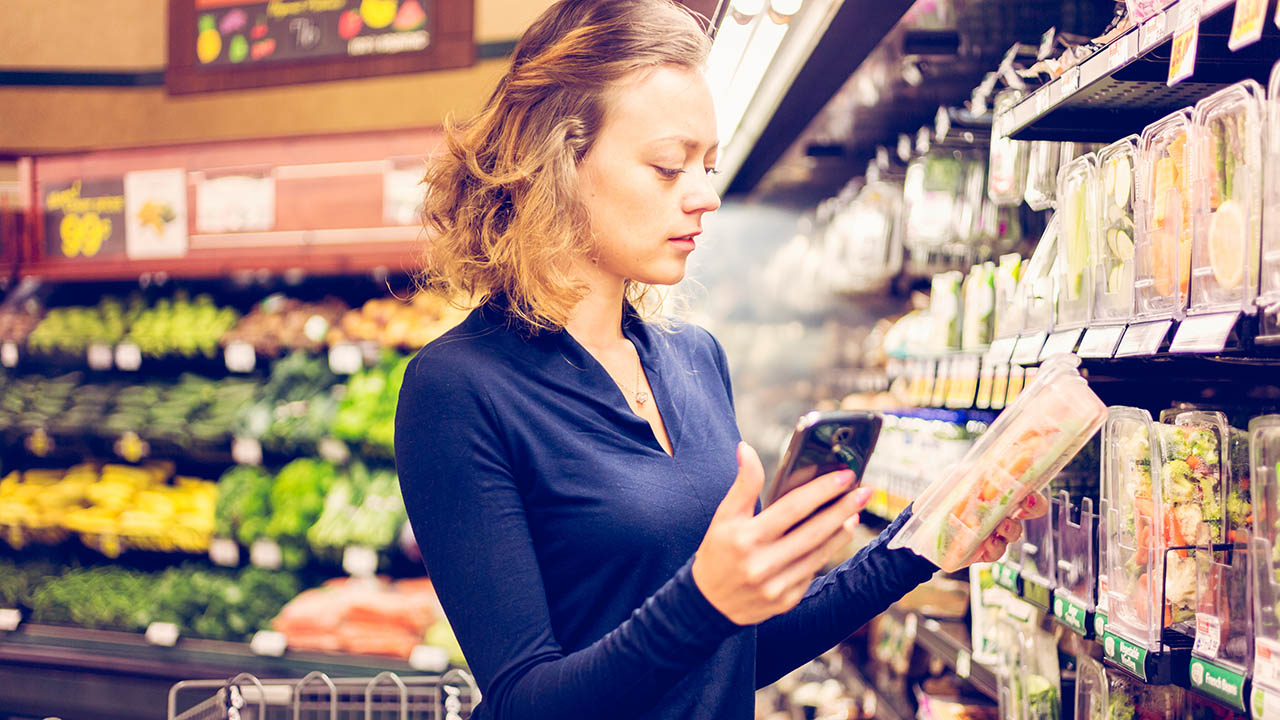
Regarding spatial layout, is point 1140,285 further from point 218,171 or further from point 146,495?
point 146,495

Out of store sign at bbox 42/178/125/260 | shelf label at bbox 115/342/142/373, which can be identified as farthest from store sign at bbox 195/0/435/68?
shelf label at bbox 115/342/142/373

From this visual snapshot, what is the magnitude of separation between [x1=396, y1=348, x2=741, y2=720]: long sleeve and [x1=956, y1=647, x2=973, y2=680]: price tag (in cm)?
148

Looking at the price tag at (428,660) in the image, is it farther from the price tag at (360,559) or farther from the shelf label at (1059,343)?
the shelf label at (1059,343)

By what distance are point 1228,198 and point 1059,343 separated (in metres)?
0.42

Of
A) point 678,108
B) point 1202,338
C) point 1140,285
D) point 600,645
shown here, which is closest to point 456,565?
point 600,645

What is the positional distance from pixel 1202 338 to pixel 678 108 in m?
0.69

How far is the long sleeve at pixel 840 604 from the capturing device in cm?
127

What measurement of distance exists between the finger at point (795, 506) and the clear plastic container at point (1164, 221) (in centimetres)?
64

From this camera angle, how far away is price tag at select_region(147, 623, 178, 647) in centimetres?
346

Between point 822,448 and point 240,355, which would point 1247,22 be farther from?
point 240,355

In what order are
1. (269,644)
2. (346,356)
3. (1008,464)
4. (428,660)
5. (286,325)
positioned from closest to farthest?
(1008,464) < (428,660) < (269,644) < (346,356) < (286,325)

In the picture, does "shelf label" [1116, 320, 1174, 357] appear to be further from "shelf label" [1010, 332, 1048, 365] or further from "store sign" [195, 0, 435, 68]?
"store sign" [195, 0, 435, 68]

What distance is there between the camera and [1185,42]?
1159mm

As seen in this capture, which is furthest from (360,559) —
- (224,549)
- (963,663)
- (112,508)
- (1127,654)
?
(1127,654)
